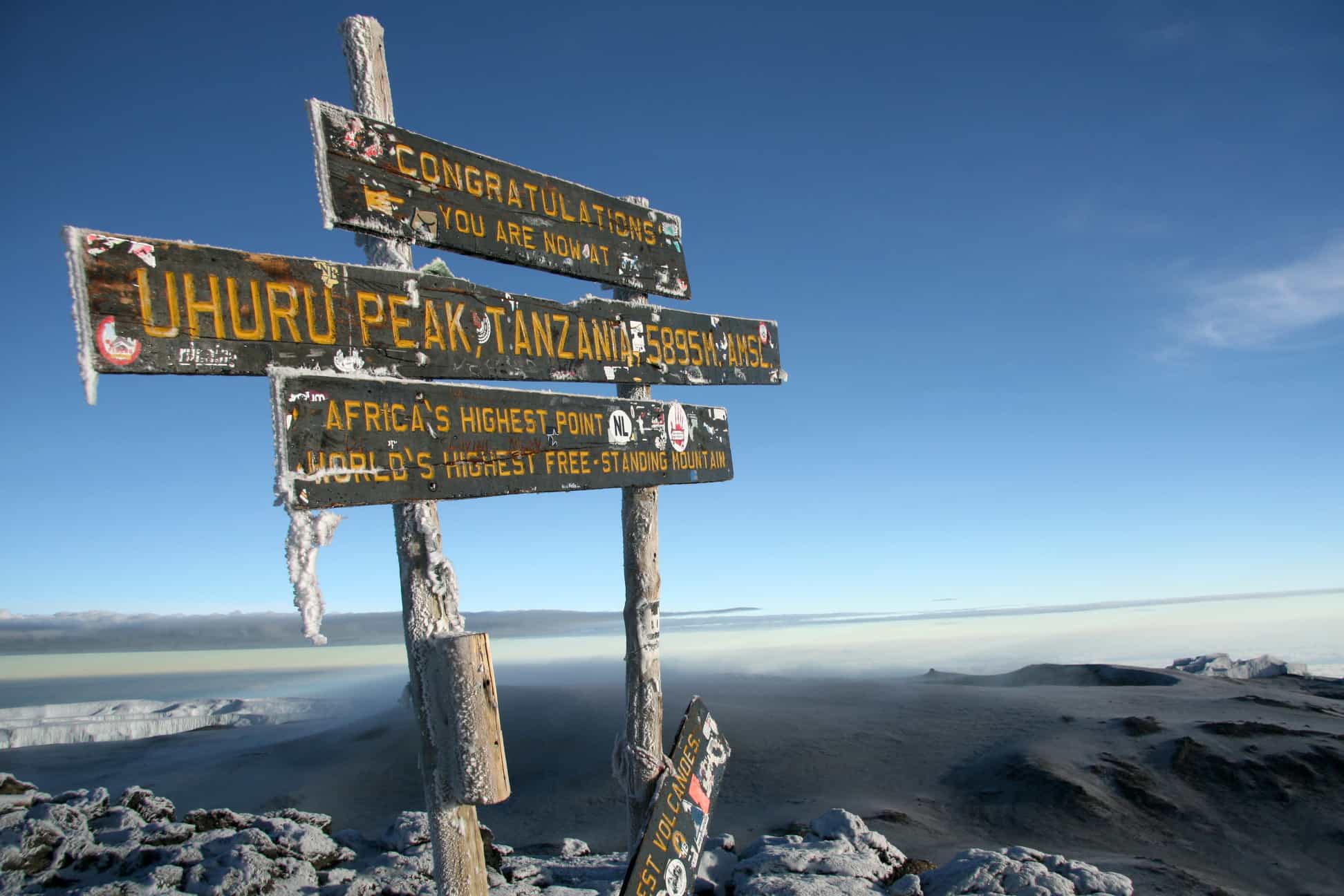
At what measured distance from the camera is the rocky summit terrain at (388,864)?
659 centimetres

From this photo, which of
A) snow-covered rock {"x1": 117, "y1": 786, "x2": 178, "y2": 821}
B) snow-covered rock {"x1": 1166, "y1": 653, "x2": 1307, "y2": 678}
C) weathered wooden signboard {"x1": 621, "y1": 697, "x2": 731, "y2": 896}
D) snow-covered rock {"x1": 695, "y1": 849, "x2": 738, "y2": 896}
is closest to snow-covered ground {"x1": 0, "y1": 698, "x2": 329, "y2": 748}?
snow-covered rock {"x1": 117, "y1": 786, "x2": 178, "y2": 821}

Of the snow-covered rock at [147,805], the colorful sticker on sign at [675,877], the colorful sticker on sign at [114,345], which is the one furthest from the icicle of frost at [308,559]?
the snow-covered rock at [147,805]

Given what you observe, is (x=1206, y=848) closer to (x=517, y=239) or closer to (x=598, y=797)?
(x=598, y=797)

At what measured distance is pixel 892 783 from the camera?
11031 mm

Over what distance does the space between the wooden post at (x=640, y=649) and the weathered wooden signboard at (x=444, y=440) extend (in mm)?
750

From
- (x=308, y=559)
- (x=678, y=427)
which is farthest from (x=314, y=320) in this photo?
(x=678, y=427)

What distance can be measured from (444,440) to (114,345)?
4.23 ft

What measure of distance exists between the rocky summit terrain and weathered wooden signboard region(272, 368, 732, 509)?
4.36 metres

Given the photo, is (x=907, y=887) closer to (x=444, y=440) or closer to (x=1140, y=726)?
(x=444, y=440)

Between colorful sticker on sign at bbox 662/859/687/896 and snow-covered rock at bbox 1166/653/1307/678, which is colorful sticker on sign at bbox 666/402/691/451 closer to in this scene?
colorful sticker on sign at bbox 662/859/687/896

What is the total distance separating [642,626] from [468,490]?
2.47 metres

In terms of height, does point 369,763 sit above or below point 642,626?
below

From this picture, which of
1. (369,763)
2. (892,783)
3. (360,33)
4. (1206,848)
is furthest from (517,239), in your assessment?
(369,763)

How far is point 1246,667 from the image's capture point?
22328 mm
